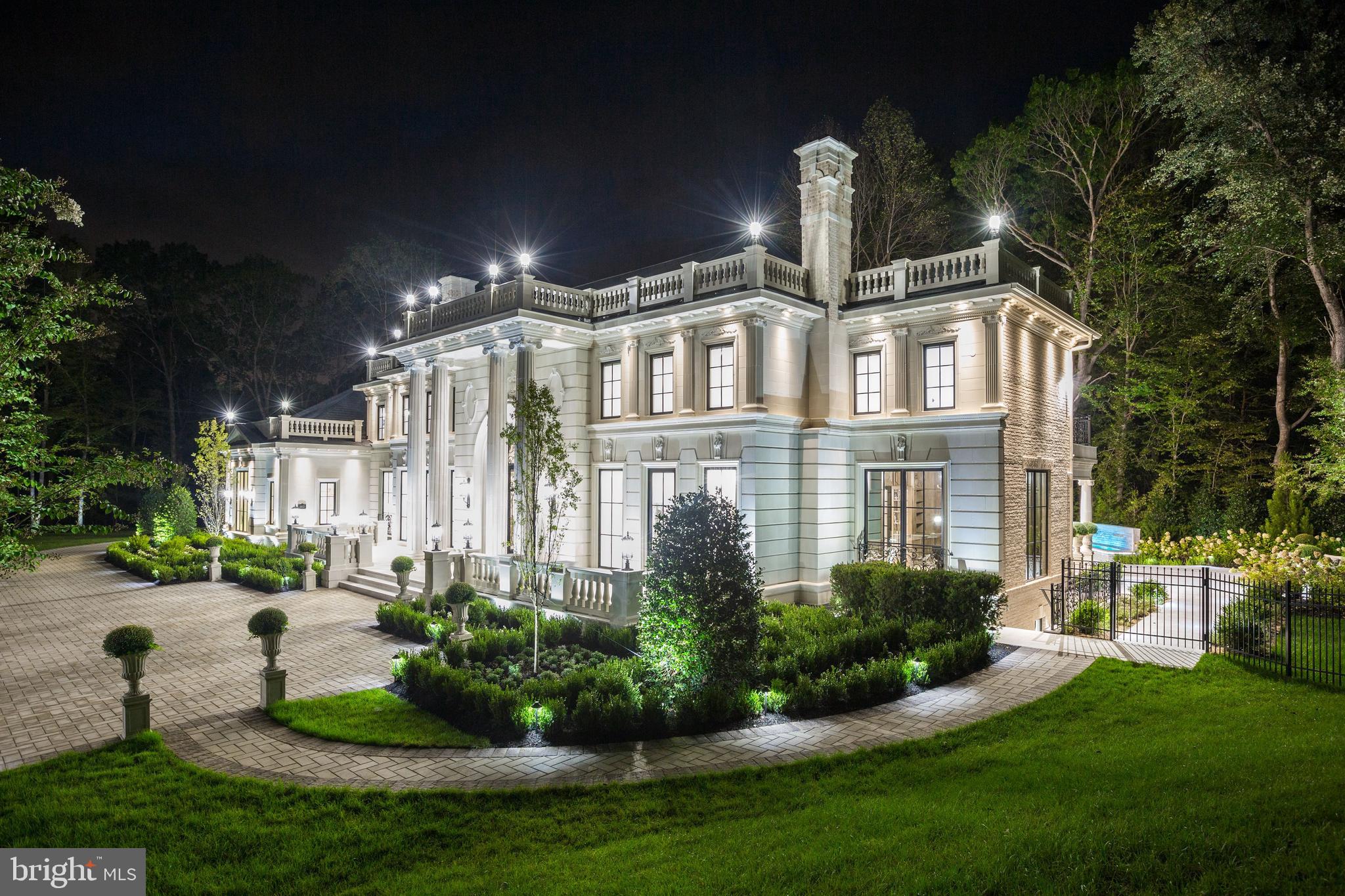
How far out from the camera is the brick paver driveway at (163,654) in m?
9.27

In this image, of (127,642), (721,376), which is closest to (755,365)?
(721,376)

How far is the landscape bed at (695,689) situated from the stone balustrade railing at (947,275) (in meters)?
6.88

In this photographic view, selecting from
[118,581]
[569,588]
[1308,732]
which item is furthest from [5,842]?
[118,581]

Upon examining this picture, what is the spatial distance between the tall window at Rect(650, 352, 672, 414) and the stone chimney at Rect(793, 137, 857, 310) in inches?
163

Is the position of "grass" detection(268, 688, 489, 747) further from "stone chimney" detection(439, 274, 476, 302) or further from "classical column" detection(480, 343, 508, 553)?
"stone chimney" detection(439, 274, 476, 302)

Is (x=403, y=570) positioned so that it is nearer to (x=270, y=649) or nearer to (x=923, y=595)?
(x=270, y=649)

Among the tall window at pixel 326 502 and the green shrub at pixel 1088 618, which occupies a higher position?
the tall window at pixel 326 502

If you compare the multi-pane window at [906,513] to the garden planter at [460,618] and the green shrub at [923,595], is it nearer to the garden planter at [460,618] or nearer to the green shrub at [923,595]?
the green shrub at [923,595]

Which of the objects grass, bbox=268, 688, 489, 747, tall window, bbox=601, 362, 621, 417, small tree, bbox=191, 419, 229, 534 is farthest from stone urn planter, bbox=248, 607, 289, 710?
small tree, bbox=191, 419, 229, 534

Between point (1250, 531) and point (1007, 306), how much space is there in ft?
54.2

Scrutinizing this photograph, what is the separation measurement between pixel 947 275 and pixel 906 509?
219 inches

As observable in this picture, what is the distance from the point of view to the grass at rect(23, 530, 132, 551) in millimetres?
34188

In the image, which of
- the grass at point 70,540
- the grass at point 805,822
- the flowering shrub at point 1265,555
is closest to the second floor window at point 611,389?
the grass at point 805,822

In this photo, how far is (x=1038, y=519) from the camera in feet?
56.2
